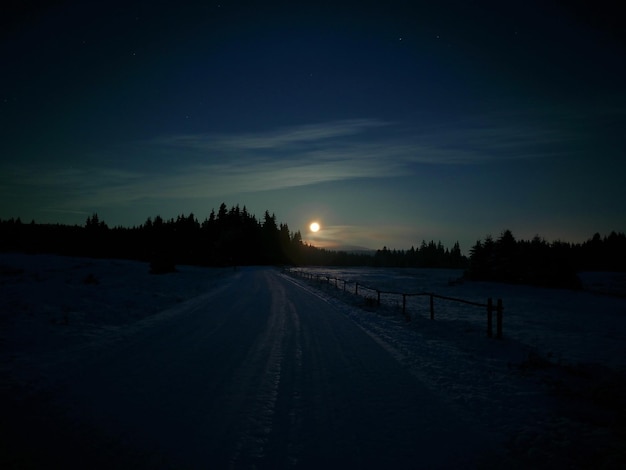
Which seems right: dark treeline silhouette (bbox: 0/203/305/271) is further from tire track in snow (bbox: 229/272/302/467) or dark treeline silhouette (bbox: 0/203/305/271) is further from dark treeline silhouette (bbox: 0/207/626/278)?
tire track in snow (bbox: 229/272/302/467)

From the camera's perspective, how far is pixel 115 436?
4.65 m

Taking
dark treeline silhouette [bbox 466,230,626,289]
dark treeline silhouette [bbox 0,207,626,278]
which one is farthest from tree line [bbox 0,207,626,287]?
dark treeline silhouette [bbox 466,230,626,289]

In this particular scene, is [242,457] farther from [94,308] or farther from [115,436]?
[94,308]

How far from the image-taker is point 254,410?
5410mm

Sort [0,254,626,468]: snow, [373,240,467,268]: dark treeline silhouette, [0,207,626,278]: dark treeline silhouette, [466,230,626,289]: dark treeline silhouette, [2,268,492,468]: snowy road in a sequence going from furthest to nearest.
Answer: [373,240,467,268]: dark treeline silhouette < [0,207,626,278]: dark treeline silhouette < [466,230,626,289]: dark treeline silhouette < [0,254,626,468]: snow < [2,268,492,468]: snowy road

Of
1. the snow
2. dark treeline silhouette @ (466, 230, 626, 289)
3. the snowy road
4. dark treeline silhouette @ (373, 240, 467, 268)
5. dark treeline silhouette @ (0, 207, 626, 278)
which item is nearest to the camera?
the snowy road

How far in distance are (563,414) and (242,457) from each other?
557cm

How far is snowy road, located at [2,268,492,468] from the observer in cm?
423

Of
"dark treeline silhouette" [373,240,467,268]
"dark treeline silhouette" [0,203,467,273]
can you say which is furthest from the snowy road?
"dark treeline silhouette" [373,240,467,268]

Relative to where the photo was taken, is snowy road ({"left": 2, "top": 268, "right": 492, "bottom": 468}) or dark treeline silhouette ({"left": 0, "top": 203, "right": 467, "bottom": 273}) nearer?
snowy road ({"left": 2, "top": 268, "right": 492, "bottom": 468})

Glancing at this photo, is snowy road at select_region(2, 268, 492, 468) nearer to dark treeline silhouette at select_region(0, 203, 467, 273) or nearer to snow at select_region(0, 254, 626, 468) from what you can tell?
snow at select_region(0, 254, 626, 468)

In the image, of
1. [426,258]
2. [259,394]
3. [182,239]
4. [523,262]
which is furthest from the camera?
[426,258]

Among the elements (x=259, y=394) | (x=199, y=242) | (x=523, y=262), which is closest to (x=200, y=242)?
(x=199, y=242)

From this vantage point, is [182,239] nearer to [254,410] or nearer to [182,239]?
[182,239]
